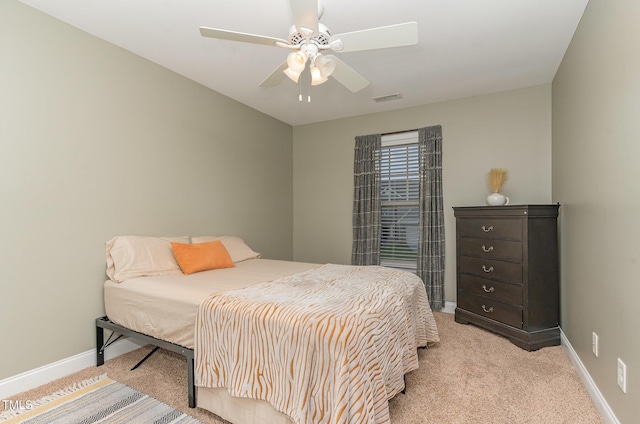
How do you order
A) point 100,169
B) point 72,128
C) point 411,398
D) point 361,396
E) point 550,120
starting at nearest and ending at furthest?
point 361,396, point 411,398, point 72,128, point 100,169, point 550,120

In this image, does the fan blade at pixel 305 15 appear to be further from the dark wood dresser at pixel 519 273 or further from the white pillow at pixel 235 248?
the dark wood dresser at pixel 519 273

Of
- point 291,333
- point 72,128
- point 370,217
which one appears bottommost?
point 291,333

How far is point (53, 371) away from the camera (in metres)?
2.16

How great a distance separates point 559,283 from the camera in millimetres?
2826

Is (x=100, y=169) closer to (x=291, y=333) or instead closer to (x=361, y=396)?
(x=291, y=333)

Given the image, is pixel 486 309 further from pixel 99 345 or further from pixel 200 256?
pixel 99 345

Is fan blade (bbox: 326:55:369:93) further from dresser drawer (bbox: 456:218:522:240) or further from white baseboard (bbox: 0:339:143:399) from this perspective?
white baseboard (bbox: 0:339:143:399)

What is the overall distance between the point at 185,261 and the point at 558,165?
3.55 m

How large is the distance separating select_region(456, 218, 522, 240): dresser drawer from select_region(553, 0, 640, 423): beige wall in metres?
0.37

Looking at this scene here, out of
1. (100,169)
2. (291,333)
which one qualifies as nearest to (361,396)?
(291,333)

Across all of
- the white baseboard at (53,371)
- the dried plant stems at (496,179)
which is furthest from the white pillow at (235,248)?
the dried plant stems at (496,179)

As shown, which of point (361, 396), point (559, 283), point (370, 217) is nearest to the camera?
point (361, 396)

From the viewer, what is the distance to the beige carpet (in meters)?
1.77

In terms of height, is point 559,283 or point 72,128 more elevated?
point 72,128
